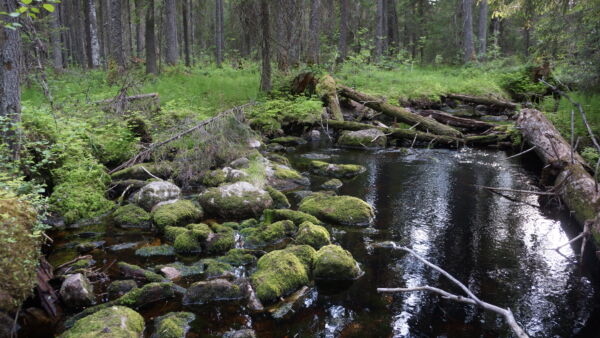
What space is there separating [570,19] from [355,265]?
28.8ft

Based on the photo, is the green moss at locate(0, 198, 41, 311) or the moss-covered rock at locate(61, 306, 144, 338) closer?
the green moss at locate(0, 198, 41, 311)

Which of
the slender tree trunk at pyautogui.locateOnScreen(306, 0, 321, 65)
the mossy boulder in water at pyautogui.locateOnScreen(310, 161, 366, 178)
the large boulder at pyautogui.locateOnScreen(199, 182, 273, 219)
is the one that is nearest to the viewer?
the large boulder at pyautogui.locateOnScreen(199, 182, 273, 219)

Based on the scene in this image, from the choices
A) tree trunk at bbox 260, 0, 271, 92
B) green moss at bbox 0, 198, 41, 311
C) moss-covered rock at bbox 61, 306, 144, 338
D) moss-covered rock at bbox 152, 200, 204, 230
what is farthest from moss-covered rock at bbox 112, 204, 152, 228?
tree trunk at bbox 260, 0, 271, 92

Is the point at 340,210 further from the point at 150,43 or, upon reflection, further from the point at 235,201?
the point at 150,43

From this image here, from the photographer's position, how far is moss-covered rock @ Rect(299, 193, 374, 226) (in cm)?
740

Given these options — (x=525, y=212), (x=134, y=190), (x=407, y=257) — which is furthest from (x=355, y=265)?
(x=134, y=190)

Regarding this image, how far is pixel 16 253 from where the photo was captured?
3.77m

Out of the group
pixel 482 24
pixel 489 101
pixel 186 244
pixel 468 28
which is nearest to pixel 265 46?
pixel 489 101

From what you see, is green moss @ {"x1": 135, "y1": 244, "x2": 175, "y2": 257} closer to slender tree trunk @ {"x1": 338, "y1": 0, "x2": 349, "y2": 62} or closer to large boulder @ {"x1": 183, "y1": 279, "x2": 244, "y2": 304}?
large boulder @ {"x1": 183, "y1": 279, "x2": 244, "y2": 304}

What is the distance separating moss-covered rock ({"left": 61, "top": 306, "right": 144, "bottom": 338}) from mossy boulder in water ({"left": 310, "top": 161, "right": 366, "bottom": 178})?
675 cm

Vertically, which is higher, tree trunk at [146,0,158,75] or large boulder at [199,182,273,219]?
tree trunk at [146,0,158,75]

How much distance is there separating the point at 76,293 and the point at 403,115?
12.3m

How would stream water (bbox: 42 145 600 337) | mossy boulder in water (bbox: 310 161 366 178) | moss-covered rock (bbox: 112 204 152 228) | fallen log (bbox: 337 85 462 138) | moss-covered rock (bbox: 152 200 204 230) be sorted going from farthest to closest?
1. fallen log (bbox: 337 85 462 138)
2. mossy boulder in water (bbox: 310 161 366 178)
3. moss-covered rock (bbox: 112 204 152 228)
4. moss-covered rock (bbox: 152 200 204 230)
5. stream water (bbox: 42 145 600 337)

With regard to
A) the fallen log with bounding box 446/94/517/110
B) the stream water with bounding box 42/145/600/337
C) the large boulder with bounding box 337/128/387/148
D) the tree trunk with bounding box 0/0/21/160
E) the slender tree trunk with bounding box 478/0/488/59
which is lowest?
Result: the stream water with bounding box 42/145/600/337
